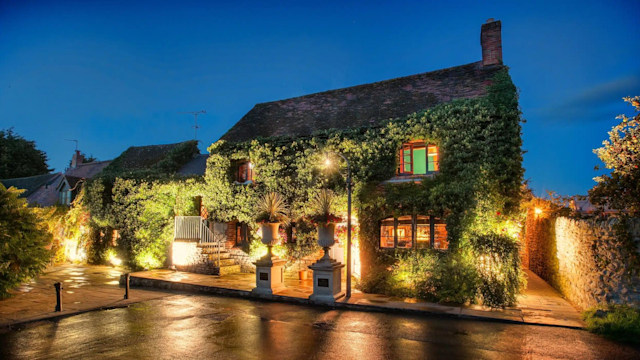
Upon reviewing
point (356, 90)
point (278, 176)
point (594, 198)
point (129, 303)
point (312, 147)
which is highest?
point (356, 90)

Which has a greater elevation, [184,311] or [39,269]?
[39,269]

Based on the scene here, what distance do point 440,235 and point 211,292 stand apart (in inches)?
329

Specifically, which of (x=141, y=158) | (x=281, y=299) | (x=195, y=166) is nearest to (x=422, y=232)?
(x=281, y=299)

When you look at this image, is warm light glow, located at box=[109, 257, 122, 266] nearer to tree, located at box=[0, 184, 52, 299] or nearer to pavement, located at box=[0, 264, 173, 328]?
pavement, located at box=[0, 264, 173, 328]

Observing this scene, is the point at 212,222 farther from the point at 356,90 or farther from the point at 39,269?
the point at 356,90

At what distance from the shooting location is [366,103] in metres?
17.1

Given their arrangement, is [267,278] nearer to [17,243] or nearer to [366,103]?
[17,243]

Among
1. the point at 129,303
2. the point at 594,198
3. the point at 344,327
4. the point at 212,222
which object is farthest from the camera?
the point at 212,222

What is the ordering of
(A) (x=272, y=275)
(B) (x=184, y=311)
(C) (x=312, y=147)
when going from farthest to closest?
1. (C) (x=312, y=147)
2. (A) (x=272, y=275)
3. (B) (x=184, y=311)

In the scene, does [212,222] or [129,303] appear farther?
[212,222]

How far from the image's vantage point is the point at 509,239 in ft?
36.1

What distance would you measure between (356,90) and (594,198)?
11600 mm

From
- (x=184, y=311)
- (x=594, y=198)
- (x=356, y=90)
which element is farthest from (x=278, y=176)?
(x=594, y=198)

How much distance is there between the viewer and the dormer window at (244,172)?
58.9 ft
